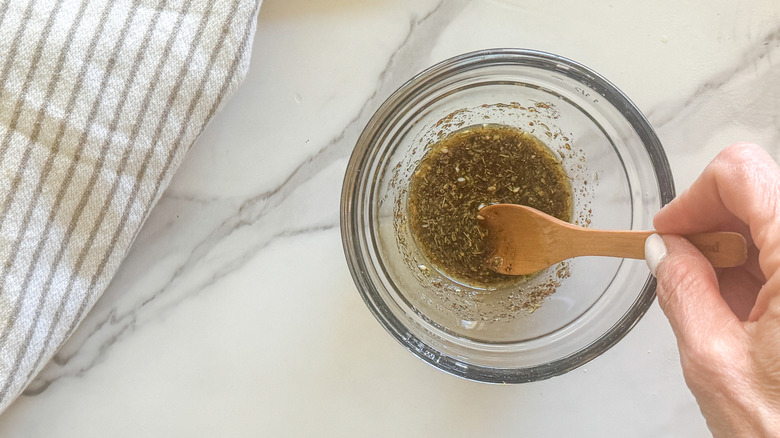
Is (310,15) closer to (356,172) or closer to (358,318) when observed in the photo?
(356,172)

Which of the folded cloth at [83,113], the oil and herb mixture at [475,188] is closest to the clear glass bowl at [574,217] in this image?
the oil and herb mixture at [475,188]

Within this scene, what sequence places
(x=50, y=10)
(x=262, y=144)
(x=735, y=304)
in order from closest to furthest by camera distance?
1. (x=735, y=304)
2. (x=50, y=10)
3. (x=262, y=144)

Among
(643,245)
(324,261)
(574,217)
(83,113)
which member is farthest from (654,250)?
(83,113)

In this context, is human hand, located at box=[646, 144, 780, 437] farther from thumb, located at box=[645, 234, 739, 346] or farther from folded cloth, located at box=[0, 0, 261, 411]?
folded cloth, located at box=[0, 0, 261, 411]

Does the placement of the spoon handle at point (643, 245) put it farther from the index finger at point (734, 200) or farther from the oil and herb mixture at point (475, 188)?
the oil and herb mixture at point (475, 188)

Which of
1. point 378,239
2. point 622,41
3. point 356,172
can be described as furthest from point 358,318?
point 622,41

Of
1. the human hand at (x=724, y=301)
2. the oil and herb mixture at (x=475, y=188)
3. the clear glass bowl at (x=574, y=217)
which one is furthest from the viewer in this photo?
the oil and herb mixture at (x=475, y=188)

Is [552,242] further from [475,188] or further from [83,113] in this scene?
[83,113]

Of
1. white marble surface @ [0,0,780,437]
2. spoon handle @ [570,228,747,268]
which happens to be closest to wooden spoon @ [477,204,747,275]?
spoon handle @ [570,228,747,268]
